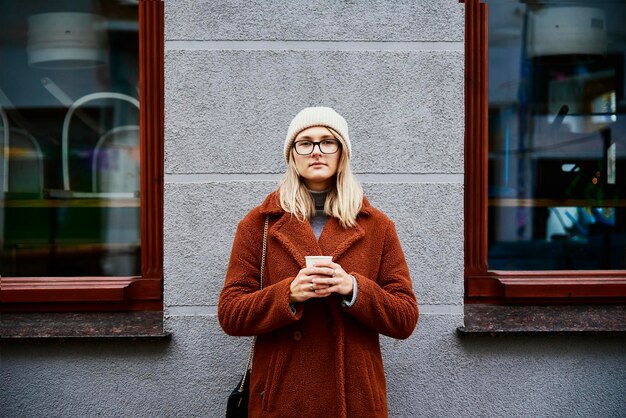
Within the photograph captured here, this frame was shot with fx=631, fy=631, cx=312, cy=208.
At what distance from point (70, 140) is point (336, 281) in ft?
7.93

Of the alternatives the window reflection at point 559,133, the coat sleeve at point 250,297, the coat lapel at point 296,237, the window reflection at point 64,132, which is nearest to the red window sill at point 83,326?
the window reflection at point 64,132

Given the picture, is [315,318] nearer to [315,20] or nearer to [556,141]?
[315,20]

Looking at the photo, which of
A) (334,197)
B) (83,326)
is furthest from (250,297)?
(83,326)

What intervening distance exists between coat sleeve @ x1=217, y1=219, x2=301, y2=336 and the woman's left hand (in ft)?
0.52

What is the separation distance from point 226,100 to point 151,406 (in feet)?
5.60

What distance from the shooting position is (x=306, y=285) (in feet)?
7.36

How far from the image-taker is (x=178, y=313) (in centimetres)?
339

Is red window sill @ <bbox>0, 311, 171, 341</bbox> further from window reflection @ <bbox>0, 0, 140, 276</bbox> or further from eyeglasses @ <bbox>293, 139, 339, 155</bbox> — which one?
eyeglasses @ <bbox>293, 139, 339, 155</bbox>

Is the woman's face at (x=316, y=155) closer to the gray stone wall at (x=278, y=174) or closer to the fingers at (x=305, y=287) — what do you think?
the fingers at (x=305, y=287)

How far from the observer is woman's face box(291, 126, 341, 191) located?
2500 millimetres

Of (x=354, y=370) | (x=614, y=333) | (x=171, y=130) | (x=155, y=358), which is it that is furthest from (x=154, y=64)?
(x=614, y=333)

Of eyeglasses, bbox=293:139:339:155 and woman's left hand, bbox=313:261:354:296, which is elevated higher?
eyeglasses, bbox=293:139:339:155

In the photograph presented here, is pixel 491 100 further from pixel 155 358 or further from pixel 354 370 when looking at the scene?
pixel 155 358

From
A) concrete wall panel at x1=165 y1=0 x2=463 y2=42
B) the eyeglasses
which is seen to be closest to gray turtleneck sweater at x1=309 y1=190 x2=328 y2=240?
the eyeglasses
